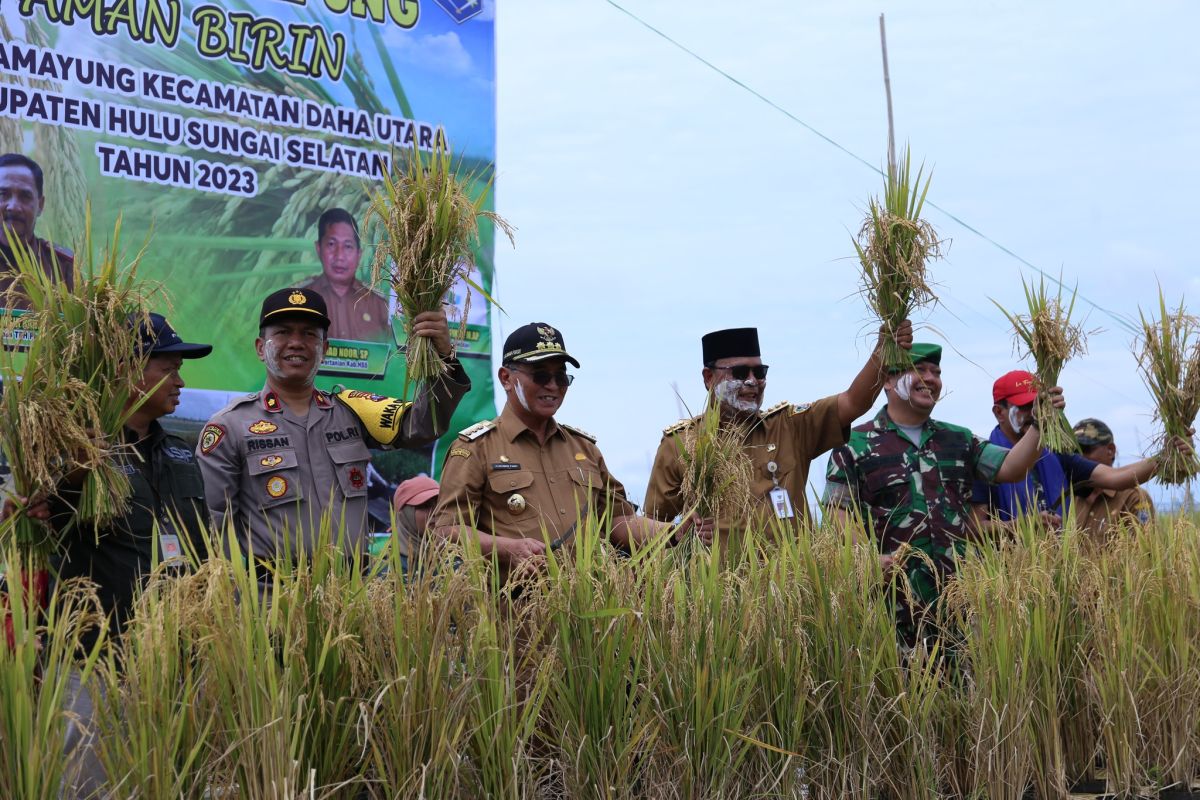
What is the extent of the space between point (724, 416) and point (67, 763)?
299 centimetres

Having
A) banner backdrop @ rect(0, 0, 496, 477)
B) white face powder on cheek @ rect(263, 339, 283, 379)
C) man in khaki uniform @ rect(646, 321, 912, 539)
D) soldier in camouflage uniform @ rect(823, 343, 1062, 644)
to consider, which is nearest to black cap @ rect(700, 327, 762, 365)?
man in khaki uniform @ rect(646, 321, 912, 539)

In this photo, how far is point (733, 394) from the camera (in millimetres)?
5066

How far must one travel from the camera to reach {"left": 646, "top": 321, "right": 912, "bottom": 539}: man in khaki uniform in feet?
16.5

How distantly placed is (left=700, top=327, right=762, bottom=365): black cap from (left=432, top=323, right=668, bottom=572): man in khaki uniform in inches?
29.8

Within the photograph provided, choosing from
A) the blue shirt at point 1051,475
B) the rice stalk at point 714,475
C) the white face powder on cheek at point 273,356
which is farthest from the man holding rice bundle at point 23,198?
the blue shirt at point 1051,475

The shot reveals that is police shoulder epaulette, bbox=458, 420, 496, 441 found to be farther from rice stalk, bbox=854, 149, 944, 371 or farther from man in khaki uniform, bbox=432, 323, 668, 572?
rice stalk, bbox=854, 149, 944, 371

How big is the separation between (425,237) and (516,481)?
0.98 metres

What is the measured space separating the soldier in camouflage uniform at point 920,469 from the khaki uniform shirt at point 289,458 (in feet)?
5.83

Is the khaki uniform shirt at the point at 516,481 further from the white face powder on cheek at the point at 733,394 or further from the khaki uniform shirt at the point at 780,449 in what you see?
the white face powder on cheek at the point at 733,394

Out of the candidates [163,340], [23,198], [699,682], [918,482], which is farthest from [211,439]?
[918,482]

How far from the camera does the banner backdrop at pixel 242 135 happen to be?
19.0 feet

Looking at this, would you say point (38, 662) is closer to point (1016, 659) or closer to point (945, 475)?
point (1016, 659)

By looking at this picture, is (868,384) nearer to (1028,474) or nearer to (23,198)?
(1028,474)

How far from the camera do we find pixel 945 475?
541 centimetres
